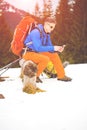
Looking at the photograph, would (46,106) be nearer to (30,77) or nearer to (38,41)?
(30,77)

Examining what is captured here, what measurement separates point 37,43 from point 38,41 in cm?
3

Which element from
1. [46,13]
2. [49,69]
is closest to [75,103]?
[49,69]

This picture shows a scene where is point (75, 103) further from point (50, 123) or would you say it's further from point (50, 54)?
point (50, 54)

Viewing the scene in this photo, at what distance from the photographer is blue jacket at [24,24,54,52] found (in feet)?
15.1

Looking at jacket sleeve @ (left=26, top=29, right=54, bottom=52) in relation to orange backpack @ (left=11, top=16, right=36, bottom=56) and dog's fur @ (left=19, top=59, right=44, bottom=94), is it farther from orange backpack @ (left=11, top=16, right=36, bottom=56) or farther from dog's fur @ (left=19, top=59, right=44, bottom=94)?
dog's fur @ (left=19, top=59, right=44, bottom=94)

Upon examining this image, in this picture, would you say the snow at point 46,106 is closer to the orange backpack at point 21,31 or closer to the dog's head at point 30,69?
the dog's head at point 30,69

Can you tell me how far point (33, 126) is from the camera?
3180mm

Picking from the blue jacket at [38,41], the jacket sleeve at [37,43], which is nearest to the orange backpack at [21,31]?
the blue jacket at [38,41]

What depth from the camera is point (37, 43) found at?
4.63m

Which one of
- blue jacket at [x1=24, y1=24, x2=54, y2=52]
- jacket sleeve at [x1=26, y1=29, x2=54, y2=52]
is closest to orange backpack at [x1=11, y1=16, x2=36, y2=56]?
blue jacket at [x1=24, y1=24, x2=54, y2=52]

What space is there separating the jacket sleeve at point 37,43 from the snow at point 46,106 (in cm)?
44

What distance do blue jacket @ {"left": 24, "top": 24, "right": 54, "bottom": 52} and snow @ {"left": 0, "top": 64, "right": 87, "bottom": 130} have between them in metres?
0.45

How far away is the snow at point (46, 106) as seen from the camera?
10.6 ft

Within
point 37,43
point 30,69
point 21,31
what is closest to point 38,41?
point 37,43
